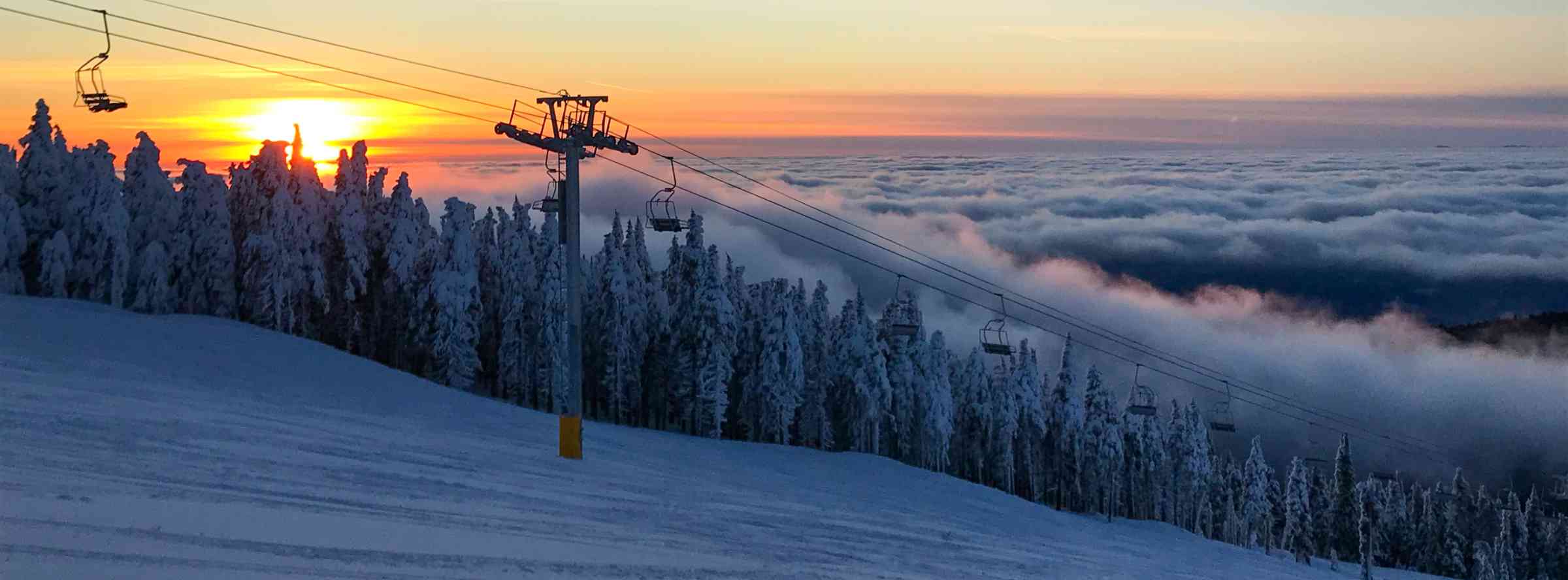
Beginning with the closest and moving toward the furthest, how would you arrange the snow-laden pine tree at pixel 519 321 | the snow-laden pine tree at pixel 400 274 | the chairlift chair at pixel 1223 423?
the chairlift chair at pixel 1223 423 < the snow-laden pine tree at pixel 400 274 < the snow-laden pine tree at pixel 519 321

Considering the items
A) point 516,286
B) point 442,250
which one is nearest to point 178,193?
point 442,250

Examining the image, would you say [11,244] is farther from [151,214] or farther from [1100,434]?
[1100,434]

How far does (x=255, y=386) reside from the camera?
1270 inches

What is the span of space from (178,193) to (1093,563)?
177ft

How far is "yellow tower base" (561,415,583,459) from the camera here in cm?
3039

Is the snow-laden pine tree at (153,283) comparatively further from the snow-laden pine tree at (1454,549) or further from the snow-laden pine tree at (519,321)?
the snow-laden pine tree at (1454,549)

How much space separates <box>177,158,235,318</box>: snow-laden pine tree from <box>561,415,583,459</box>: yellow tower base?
43010 millimetres

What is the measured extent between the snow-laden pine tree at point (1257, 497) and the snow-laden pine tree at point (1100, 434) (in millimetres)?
16873

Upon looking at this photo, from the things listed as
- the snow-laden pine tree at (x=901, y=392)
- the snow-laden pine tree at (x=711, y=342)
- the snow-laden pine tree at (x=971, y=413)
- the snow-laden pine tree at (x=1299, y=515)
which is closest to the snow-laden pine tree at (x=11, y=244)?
the snow-laden pine tree at (x=711, y=342)

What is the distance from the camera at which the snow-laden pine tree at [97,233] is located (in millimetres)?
62812

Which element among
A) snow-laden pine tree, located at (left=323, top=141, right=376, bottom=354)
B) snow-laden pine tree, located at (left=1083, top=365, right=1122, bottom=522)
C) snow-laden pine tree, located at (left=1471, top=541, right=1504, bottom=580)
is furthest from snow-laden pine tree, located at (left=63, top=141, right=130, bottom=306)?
snow-laden pine tree, located at (left=1471, top=541, right=1504, bottom=580)

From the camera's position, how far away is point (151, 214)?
6575 centimetres

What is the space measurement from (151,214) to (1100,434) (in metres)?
69.4

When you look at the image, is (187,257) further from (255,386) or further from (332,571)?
(332,571)
